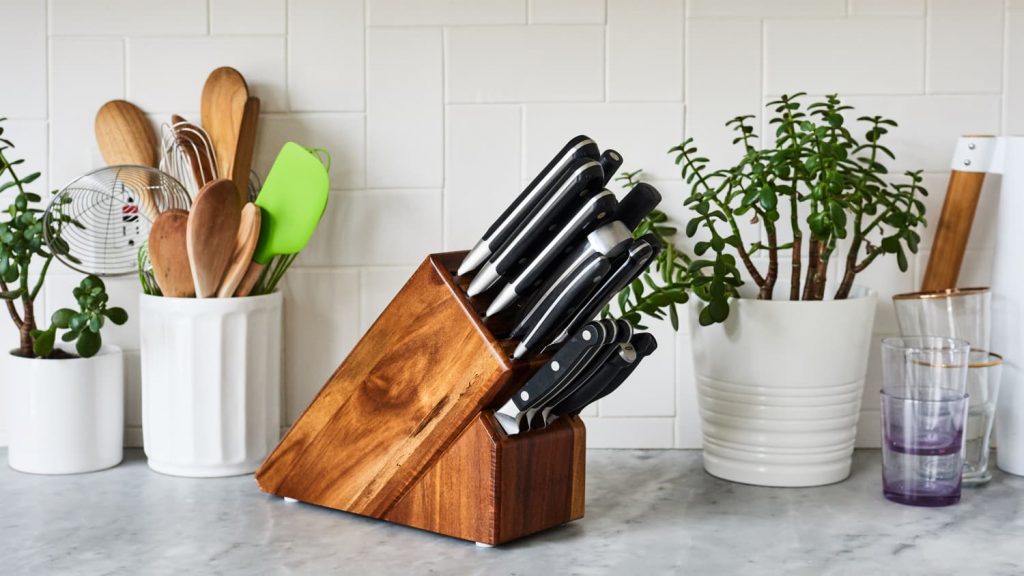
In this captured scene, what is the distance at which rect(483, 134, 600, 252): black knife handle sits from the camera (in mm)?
889

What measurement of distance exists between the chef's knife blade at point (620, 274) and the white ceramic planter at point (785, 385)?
270 mm

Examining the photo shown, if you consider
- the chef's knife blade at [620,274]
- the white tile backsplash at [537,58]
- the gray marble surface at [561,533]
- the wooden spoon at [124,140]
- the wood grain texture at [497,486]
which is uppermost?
the white tile backsplash at [537,58]

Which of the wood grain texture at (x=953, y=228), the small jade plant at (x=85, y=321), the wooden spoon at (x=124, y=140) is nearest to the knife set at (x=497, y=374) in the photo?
the small jade plant at (x=85, y=321)

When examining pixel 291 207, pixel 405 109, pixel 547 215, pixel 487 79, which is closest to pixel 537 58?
pixel 487 79

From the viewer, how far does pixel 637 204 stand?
36.2 inches

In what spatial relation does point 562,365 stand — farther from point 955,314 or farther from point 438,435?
point 955,314

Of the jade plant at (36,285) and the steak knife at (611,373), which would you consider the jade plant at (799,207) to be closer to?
the steak knife at (611,373)

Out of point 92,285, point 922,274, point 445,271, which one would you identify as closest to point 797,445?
point 922,274

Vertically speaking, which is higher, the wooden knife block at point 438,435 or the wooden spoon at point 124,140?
the wooden spoon at point 124,140

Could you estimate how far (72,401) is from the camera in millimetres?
1186

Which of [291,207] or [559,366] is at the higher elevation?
[291,207]

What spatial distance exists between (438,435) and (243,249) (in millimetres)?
339

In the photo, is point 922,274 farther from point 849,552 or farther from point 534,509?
point 534,509

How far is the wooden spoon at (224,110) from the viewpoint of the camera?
1.25m
